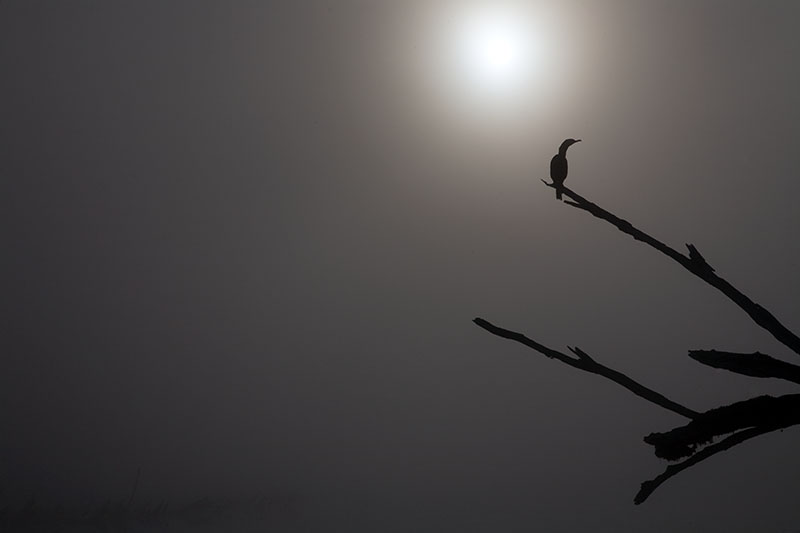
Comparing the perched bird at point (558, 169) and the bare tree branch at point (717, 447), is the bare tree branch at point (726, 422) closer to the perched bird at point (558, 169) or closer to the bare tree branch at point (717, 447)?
the bare tree branch at point (717, 447)

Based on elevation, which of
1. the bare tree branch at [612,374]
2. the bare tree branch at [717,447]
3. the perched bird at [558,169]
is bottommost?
the bare tree branch at [717,447]

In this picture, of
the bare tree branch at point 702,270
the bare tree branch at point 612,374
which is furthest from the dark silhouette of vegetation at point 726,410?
the bare tree branch at point 612,374

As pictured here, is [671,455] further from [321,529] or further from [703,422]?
[321,529]

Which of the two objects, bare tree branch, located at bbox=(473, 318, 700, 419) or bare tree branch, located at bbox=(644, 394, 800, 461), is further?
bare tree branch, located at bbox=(473, 318, 700, 419)

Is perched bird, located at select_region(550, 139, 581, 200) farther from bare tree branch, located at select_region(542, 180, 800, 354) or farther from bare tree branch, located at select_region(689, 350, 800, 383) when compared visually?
bare tree branch, located at select_region(689, 350, 800, 383)

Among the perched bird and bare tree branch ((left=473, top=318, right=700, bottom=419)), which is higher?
the perched bird

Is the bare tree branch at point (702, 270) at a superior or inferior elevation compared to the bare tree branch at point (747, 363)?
superior

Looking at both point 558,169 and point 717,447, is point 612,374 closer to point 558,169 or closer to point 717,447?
point 717,447

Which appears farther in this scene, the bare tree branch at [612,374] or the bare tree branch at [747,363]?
the bare tree branch at [612,374]

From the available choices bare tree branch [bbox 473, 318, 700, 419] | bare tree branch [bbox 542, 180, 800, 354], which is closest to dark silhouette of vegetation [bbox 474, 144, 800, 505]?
bare tree branch [bbox 542, 180, 800, 354]

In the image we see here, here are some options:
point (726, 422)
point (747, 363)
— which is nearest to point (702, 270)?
point (747, 363)

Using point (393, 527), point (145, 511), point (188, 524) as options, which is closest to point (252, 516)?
point (188, 524)

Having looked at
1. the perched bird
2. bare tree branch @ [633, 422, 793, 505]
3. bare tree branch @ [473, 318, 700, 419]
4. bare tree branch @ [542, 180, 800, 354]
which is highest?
the perched bird

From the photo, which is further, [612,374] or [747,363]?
[612,374]
